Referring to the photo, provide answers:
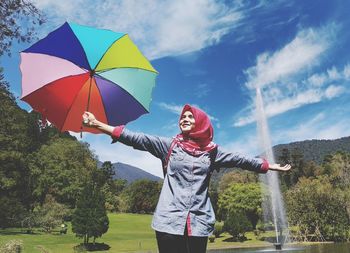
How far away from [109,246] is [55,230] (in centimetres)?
1301

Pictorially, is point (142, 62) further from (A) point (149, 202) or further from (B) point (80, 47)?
(A) point (149, 202)

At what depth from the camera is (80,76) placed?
209 inches

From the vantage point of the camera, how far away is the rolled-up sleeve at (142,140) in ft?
13.5

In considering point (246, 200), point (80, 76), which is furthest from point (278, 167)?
point (246, 200)

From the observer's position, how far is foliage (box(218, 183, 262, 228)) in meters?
71.1

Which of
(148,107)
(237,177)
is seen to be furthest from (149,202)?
(148,107)

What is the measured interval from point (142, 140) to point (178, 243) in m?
0.93

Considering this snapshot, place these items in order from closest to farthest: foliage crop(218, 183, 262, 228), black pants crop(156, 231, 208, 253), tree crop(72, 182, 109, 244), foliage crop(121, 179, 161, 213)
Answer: black pants crop(156, 231, 208, 253) → tree crop(72, 182, 109, 244) → foliage crop(218, 183, 262, 228) → foliage crop(121, 179, 161, 213)

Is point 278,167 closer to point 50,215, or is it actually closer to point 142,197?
point 50,215

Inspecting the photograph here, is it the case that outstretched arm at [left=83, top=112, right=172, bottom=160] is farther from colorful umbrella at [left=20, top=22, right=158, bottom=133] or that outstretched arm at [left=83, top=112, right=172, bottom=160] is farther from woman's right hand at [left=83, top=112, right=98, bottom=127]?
colorful umbrella at [left=20, top=22, right=158, bottom=133]

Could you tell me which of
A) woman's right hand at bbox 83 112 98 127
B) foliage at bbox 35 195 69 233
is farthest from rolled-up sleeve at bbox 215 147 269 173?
foliage at bbox 35 195 69 233

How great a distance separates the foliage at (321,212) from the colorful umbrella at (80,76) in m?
47.8

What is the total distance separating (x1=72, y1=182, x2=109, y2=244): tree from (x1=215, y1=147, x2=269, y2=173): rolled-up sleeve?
44302 millimetres

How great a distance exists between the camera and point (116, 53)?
18.3ft
